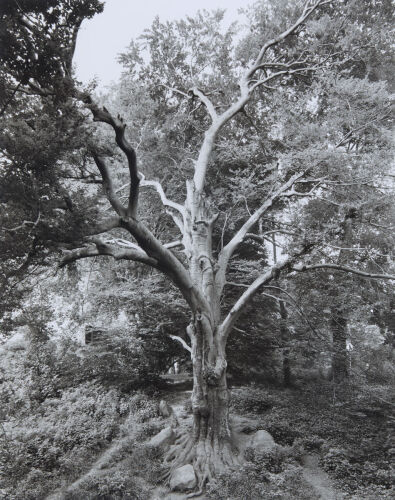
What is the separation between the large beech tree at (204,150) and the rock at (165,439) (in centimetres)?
40

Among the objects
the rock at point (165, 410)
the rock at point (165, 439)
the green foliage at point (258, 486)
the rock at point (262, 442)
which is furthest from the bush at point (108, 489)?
the rock at point (165, 410)

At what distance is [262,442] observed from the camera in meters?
7.38

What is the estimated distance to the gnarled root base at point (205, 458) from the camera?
6117 mm

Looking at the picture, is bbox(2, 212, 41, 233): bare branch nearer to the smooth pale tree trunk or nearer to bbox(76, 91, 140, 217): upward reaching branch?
bbox(76, 91, 140, 217): upward reaching branch

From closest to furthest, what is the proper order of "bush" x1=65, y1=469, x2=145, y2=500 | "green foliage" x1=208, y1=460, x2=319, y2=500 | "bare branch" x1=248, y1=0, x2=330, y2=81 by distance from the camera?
1. "green foliage" x1=208, y1=460, x2=319, y2=500
2. "bush" x1=65, y1=469, x2=145, y2=500
3. "bare branch" x1=248, y1=0, x2=330, y2=81

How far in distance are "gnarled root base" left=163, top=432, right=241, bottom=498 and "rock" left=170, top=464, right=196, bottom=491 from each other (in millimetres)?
95

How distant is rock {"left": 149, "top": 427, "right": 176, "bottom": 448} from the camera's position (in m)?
7.62

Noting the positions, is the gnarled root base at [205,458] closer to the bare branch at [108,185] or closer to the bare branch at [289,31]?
the bare branch at [108,185]

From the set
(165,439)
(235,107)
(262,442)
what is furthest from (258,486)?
(235,107)

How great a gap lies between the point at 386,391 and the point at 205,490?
5.58 metres

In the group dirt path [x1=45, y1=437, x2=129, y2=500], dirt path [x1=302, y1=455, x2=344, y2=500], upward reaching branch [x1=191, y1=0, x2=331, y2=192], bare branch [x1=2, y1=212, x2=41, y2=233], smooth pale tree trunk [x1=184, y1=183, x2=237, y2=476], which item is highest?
upward reaching branch [x1=191, y1=0, x2=331, y2=192]

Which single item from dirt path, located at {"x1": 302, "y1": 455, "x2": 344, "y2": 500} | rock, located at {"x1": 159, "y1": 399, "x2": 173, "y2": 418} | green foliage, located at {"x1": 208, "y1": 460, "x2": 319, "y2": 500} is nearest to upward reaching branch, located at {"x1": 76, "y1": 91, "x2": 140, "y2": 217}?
green foliage, located at {"x1": 208, "y1": 460, "x2": 319, "y2": 500}

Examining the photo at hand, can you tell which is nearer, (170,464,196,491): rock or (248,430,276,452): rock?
(170,464,196,491): rock

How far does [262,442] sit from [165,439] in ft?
7.20
